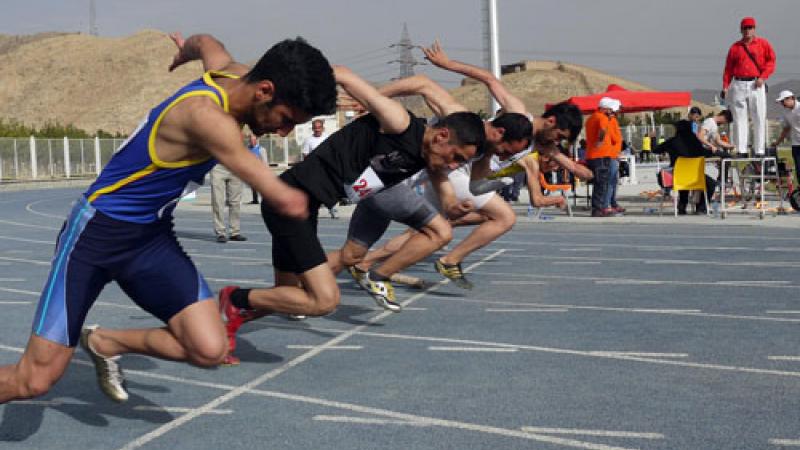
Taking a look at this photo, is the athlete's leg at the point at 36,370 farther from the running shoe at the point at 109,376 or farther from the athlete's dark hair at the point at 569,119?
the athlete's dark hair at the point at 569,119

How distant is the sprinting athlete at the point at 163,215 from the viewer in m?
3.79

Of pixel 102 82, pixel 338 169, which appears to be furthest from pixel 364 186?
pixel 102 82

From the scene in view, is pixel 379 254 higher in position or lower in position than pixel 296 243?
lower

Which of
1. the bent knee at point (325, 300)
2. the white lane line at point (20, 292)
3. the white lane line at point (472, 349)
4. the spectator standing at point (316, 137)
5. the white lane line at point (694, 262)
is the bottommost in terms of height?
the white lane line at point (694, 262)

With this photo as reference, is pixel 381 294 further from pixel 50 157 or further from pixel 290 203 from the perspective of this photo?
pixel 50 157

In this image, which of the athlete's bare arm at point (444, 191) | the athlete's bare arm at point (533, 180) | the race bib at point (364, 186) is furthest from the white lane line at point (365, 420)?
the athlete's bare arm at point (533, 180)

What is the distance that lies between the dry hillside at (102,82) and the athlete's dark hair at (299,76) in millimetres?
109702

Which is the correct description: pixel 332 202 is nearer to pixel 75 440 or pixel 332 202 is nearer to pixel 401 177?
pixel 401 177

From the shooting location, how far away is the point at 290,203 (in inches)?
146

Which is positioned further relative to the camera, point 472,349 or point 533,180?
point 533,180

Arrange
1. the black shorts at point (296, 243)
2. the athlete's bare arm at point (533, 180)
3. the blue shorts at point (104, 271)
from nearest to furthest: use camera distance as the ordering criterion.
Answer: the blue shorts at point (104, 271) < the black shorts at point (296, 243) < the athlete's bare arm at point (533, 180)

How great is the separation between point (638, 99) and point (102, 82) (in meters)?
113

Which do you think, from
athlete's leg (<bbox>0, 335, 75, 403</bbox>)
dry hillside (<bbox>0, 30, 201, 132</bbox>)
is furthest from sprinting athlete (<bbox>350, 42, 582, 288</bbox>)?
dry hillside (<bbox>0, 30, 201, 132</bbox>)

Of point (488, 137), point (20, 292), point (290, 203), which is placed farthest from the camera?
point (20, 292)
